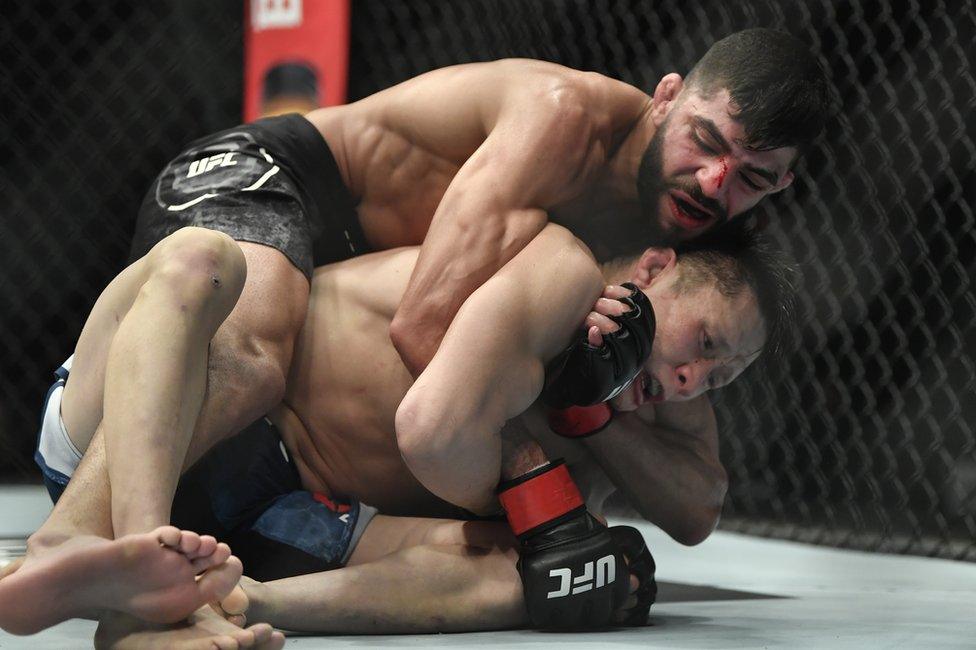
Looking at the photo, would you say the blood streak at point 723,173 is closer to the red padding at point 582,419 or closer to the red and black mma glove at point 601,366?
the red and black mma glove at point 601,366

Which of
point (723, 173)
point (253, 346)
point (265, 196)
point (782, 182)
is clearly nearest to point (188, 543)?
point (253, 346)

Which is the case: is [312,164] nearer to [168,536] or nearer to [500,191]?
[500,191]

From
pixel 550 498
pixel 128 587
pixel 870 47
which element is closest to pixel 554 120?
pixel 550 498

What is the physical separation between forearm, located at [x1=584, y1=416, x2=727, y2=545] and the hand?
0.65 feet

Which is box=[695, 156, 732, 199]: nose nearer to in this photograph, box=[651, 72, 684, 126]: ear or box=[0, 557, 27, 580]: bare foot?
box=[651, 72, 684, 126]: ear

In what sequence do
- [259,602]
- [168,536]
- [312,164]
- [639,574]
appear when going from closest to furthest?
[168,536], [259,602], [639,574], [312,164]

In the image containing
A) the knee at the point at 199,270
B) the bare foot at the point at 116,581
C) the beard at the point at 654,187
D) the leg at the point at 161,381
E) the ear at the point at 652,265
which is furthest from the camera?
the beard at the point at 654,187

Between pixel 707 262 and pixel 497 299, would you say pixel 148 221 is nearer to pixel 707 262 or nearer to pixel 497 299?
pixel 497 299

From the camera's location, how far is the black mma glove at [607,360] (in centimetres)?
150

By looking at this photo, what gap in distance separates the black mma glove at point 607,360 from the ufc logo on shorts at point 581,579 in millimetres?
205

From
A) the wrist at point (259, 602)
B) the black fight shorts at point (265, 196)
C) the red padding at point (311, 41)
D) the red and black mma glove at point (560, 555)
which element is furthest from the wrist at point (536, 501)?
the red padding at point (311, 41)

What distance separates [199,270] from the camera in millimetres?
1330

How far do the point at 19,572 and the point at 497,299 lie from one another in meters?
0.62

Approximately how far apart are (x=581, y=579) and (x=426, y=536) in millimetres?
236
